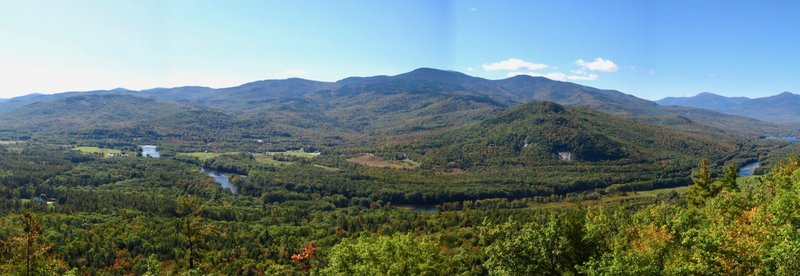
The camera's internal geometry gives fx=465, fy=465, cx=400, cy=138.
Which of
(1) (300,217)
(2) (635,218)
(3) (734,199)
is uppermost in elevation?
(3) (734,199)

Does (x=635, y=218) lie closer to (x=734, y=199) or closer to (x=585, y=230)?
(x=734, y=199)

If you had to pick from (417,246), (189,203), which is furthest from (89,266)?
(417,246)

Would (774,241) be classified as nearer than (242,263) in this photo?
Yes

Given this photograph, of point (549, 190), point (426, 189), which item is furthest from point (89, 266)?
point (549, 190)

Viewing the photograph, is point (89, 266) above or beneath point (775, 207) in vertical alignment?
beneath

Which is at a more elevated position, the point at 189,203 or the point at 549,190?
the point at 189,203

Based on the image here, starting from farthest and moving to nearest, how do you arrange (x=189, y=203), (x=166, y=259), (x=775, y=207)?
(x=166, y=259) → (x=189, y=203) → (x=775, y=207)

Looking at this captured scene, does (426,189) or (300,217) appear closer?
(300,217)

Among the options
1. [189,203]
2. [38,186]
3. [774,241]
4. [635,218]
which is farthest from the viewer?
[38,186]

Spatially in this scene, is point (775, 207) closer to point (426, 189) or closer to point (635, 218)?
point (635, 218)
